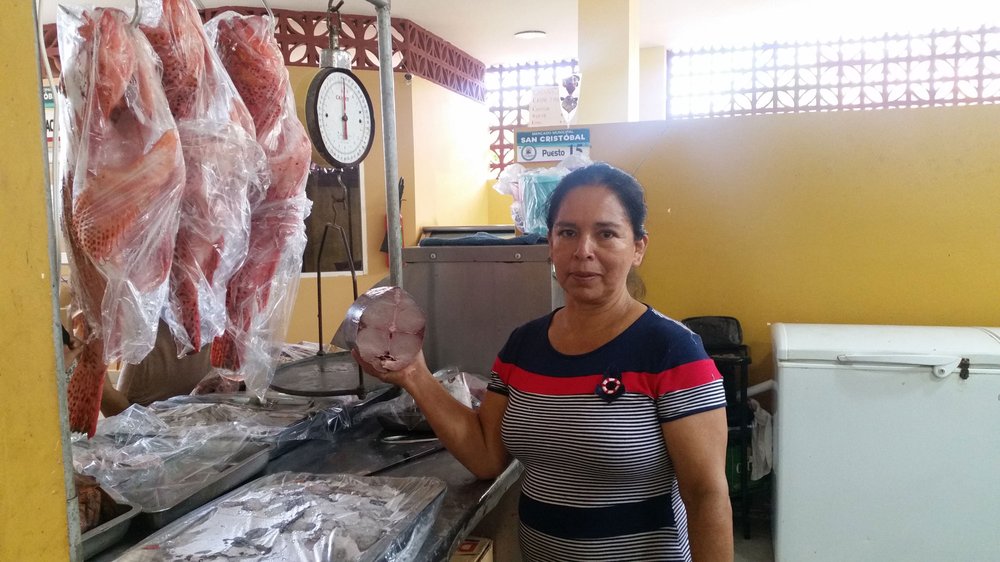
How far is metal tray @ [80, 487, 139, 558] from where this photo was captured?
2.98 feet

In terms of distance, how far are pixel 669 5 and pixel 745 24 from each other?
36.0 inches

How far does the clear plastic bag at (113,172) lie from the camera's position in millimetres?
851

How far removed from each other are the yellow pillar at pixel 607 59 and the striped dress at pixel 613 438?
3.18 metres

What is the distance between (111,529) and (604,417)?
769 millimetres

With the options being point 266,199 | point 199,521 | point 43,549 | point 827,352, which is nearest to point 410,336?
point 266,199

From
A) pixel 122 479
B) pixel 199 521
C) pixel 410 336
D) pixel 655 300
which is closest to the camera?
pixel 199 521

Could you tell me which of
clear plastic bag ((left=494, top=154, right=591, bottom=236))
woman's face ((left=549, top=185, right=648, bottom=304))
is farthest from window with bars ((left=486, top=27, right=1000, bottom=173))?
woman's face ((left=549, top=185, right=648, bottom=304))

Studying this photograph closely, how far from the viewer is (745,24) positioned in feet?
17.6

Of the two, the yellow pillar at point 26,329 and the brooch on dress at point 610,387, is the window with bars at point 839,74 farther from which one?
the yellow pillar at point 26,329

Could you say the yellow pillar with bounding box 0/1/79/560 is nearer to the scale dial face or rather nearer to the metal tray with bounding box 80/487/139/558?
the metal tray with bounding box 80/487/139/558

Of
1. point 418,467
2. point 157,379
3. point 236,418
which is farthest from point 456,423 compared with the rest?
point 157,379

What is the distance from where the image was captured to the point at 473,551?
123 centimetres

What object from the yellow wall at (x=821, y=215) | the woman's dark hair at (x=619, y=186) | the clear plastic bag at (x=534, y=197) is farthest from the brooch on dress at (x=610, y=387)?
the yellow wall at (x=821, y=215)

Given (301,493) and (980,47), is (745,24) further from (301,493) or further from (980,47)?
(301,493)
